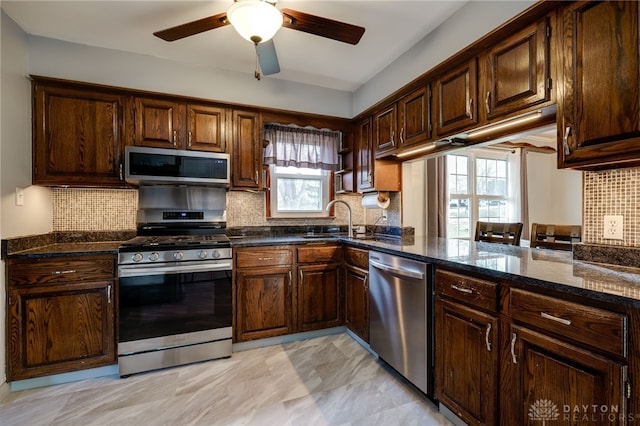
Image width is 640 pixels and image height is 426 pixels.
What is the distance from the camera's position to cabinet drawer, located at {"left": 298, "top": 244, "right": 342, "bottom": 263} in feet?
9.09

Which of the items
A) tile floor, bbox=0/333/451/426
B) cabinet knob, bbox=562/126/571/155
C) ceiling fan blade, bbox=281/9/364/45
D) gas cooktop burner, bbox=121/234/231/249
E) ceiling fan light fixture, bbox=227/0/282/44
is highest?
ceiling fan blade, bbox=281/9/364/45

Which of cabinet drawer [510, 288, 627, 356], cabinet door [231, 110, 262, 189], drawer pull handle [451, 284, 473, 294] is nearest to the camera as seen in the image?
cabinet drawer [510, 288, 627, 356]

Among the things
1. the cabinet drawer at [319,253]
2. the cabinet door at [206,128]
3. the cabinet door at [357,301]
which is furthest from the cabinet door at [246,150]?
the cabinet door at [357,301]

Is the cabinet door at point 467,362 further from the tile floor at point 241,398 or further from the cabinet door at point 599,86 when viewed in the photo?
the cabinet door at point 599,86

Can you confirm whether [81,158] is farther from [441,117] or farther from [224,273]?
[441,117]

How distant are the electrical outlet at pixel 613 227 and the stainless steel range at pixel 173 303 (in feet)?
8.10

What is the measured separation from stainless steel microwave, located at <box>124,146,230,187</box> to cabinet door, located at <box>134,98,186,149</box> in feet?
0.48

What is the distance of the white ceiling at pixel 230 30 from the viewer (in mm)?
1972

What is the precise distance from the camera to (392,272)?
2.08 m

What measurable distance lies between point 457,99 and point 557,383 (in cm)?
172

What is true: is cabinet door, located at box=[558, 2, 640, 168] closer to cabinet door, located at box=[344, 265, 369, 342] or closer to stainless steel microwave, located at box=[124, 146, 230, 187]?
cabinet door, located at box=[344, 265, 369, 342]

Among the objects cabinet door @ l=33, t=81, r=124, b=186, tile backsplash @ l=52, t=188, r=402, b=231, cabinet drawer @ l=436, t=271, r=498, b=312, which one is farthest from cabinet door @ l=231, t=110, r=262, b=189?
cabinet drawer @ l=436, t=271, r=498, b=312

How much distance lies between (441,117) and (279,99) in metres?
1.67

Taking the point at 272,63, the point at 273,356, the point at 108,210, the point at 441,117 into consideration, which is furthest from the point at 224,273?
the point at 441,117
